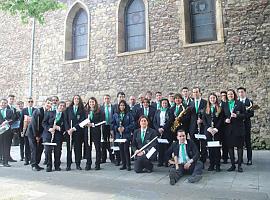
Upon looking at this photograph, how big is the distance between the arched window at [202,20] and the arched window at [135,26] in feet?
6.51

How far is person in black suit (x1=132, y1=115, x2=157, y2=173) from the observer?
5.78m

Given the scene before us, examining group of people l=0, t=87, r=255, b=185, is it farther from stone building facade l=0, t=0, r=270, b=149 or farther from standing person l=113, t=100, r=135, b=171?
stone building facade l=0, t=0, r=270, b=149

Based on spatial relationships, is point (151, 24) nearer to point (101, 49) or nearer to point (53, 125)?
point (101, 49)

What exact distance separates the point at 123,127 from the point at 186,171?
1.79m

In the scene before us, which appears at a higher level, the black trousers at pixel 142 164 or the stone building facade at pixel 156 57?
the stone building facade at pixel 156 57

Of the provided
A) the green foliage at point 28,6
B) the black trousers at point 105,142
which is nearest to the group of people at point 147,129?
the black trousers at point 105,142

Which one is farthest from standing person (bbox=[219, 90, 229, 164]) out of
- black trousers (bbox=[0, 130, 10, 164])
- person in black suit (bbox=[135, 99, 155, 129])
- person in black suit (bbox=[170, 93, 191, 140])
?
black trousers (bbox=[0, 130, 10, 164])

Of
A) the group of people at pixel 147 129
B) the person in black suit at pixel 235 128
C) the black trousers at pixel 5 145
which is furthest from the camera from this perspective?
the black trousers at pixel 5 145

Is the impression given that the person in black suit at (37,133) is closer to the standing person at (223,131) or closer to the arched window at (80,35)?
the standing person at (223,131)

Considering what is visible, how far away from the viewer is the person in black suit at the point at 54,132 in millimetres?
6133

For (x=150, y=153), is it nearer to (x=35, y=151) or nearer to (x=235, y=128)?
(x=235, y=128)

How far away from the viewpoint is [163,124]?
628 cm

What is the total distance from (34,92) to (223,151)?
941 cm

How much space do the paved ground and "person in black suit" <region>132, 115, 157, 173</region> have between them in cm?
23
